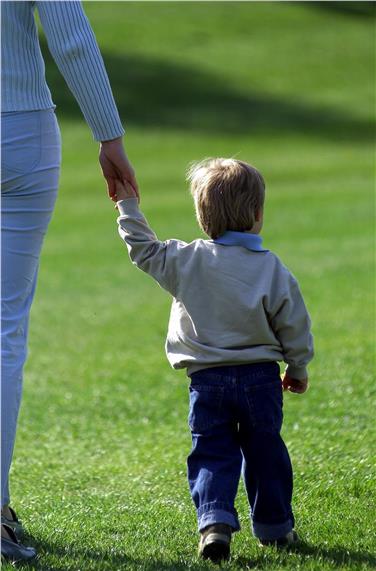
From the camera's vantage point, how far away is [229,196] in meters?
4.06

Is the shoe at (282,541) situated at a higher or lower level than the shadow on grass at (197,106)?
higher

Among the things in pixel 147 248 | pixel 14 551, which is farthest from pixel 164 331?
pixel 14 551

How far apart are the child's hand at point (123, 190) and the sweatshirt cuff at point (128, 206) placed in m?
0.01

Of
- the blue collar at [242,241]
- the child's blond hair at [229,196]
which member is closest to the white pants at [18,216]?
the child's blond hair at [229,196]

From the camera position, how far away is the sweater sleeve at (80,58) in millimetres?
3838

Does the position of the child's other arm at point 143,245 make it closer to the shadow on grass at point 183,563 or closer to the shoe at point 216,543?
the shoe at point 216,543

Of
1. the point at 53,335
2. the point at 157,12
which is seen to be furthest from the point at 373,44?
the point at 53,335

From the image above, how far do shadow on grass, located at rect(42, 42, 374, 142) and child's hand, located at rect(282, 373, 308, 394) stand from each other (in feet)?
108

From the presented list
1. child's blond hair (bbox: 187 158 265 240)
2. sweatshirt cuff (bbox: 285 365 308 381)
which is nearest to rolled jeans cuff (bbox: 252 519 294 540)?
sweatshirt cuff (bbox: 285 365 308 381)

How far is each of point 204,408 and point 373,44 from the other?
1893 inches

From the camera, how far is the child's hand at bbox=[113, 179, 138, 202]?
4.07 meters

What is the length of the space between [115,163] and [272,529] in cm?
144

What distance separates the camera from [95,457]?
6.70 meters

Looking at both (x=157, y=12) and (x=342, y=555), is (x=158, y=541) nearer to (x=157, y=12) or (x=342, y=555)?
(x=342, y=555)
